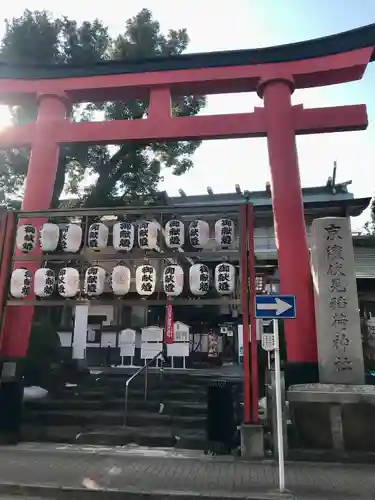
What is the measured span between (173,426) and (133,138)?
6.89 metres

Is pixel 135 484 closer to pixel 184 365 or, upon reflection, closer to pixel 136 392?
pixel 136 392

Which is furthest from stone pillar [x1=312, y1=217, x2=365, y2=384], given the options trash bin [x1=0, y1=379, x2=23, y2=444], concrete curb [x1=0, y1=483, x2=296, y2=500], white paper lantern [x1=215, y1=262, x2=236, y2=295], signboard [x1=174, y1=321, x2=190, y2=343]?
signboard [x1=174, y1=321, x2=190, y2=343]

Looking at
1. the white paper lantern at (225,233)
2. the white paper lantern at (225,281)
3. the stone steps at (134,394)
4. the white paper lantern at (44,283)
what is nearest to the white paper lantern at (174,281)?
the white paper lantern at (225,281)

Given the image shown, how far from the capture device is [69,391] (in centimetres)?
1084

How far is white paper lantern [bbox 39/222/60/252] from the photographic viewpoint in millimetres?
8656

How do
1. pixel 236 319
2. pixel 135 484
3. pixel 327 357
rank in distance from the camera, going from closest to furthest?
pixel 135 484 < pixel 327 357 < pixel 236 319

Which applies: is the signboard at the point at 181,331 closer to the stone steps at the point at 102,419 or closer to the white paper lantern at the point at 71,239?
the stone steps at the point at 102,419

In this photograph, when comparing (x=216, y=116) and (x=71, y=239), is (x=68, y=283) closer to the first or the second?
(x=71, y=239)

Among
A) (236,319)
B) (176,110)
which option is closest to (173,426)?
(236,319)

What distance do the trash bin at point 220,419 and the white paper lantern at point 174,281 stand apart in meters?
1.92

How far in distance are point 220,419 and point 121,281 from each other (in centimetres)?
320

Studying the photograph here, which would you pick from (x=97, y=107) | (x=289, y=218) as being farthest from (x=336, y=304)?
(x=97, y=107)

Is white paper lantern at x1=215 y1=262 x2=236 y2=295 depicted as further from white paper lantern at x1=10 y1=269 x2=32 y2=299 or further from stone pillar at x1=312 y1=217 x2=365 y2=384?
white paper lantern at x1=10 y1=269 x2=32 y2=299

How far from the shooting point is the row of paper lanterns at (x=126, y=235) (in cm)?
833
